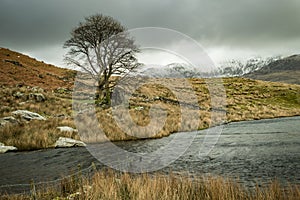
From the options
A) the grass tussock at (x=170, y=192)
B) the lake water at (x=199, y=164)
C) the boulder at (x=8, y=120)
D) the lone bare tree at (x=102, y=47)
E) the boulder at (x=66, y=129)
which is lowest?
the lake water at (x=199, y=164)

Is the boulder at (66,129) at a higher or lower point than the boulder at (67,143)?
higher

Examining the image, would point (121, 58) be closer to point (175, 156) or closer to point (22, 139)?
point (22, 139)

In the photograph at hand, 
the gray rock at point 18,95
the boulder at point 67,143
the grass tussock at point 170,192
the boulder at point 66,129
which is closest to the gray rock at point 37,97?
the gray rock at point 18,95

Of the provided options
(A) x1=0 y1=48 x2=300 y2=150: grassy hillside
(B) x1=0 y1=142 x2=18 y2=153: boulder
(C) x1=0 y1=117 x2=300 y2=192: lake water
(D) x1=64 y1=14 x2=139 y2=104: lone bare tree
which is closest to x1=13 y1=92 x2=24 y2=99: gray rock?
(A) x1=0 y1=48 x2=300 y2=150: grassy hillside

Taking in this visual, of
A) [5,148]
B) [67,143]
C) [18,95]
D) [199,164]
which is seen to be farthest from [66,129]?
[18,95]

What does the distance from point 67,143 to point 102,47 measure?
13.8 m

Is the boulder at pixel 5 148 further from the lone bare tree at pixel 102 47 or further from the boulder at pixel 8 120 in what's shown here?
the lone bare tree at pixel 102 47

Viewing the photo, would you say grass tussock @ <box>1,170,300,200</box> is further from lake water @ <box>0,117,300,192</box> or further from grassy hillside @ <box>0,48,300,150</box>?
grassy hillside @ <box>0,48,300,150</box>

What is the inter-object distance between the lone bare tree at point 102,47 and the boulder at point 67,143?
1265cm

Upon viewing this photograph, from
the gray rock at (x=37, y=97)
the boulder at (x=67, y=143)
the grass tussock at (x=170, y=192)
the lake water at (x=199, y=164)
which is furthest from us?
the gray rock at (x=37, y=97)

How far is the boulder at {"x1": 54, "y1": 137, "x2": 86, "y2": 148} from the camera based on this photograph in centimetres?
1292

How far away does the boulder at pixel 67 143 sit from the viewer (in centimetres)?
1292

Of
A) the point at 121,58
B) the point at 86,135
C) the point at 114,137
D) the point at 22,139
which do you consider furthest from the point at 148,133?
the point at 121,58

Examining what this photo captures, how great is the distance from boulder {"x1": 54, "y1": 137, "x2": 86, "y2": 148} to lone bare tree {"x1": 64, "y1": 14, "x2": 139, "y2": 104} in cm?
1265
